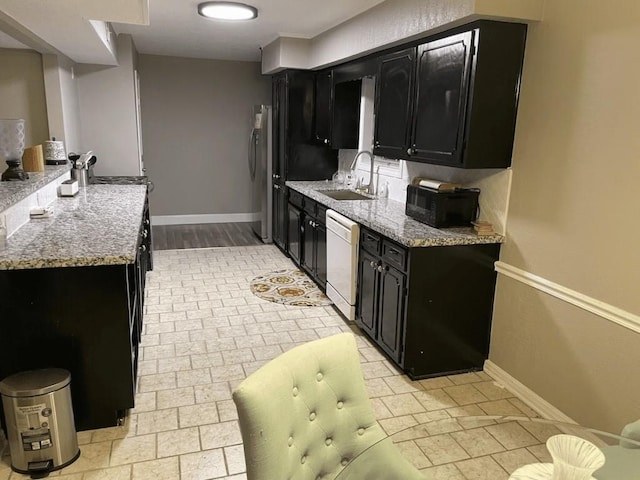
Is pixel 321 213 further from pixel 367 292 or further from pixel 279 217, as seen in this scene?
pixel 279 217

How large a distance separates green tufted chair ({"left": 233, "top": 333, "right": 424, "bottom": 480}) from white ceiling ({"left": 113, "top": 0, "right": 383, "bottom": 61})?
2977 mm

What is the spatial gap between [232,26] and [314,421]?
14.1 feet

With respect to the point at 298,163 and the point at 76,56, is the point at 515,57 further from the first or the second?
the point at 76,56

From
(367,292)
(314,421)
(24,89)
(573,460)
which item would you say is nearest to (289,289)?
(367,292)

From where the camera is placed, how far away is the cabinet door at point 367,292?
3373mm

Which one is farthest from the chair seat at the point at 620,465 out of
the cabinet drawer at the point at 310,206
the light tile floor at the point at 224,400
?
the cabinet drawer at the point at 310,206

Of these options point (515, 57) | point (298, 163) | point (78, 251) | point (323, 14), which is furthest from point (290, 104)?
point (78, 251)

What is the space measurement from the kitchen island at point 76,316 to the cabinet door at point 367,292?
1.61 meters

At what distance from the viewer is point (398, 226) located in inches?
125

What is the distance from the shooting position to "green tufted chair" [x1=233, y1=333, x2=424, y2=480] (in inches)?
48.4

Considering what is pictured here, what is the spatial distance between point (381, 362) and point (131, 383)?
5.21 feet

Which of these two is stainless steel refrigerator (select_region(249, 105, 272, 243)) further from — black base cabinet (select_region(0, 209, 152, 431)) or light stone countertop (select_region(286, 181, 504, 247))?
black base cabinet (select_region(0, 209, 152, 431))

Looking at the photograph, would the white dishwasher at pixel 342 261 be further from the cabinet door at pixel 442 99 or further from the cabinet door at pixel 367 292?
the cabinet door at pixel 442 99

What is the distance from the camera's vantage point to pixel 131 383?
2.46 metres
